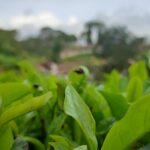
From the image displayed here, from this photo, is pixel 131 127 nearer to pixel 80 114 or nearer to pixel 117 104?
pixel 80 114

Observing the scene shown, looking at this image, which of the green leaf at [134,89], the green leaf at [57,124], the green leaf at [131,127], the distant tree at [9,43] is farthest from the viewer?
the distant tree at [9,43]

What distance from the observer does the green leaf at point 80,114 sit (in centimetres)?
45

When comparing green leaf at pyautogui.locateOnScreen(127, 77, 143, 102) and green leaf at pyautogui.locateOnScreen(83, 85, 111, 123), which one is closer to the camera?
green leaf at pyautogui.locateOnScreen(83, 85, 111, 123)

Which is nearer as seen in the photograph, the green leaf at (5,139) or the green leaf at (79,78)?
the green leaf at (5,139)

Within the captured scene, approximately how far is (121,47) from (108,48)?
1241mm

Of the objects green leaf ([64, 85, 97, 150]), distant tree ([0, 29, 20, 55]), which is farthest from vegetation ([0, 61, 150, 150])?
distant tree ([0, 29, 20, 55])

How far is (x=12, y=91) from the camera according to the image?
21.7 inches

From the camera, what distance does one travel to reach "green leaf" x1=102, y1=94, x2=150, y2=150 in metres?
0.40

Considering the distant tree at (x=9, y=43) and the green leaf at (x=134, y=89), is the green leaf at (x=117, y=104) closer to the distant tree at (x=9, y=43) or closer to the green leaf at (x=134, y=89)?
the green leaf at (x=134, y=89)

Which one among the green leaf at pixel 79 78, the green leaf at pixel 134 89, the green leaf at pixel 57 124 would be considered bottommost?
the green leaf at pixel 134 89

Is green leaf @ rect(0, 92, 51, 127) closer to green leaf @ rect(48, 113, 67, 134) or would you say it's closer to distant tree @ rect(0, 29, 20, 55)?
green leaf @ rect(48, 113, 67, 134)

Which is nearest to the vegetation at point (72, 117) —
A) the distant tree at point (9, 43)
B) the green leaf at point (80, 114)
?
the green leaf at point (80, 114)

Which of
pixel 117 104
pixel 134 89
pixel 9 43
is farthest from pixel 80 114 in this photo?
pixel 9 43

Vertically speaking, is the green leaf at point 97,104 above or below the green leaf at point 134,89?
above
